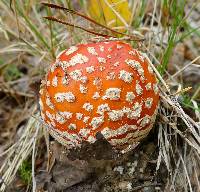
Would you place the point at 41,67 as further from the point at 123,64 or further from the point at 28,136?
the point at 123,64

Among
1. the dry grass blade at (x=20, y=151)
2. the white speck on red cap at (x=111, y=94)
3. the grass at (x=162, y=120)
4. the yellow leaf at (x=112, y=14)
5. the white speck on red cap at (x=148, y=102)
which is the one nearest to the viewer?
the white speck on red cap at (x=111, y=94)

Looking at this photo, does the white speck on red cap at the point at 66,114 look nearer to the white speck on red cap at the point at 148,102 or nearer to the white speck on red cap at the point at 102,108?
the white speck on red cap at the point at 102,108

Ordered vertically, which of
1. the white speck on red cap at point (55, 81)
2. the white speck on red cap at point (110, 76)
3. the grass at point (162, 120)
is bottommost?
the grass at point (162, 120)

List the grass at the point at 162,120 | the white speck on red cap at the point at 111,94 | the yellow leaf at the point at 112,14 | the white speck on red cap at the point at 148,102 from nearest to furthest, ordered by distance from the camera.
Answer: the white speck on red cap at the point at 111,94
the white speck on red cap at the point at 148,102
the grass at the point at 162,120
the yellow leaf at the point at 112,14

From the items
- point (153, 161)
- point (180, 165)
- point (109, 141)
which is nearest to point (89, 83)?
point (109, 141)

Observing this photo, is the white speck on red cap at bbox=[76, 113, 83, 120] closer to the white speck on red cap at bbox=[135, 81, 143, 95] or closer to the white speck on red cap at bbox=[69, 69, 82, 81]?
the white speck on red cap at bbox=[69, 69, 82, 81]

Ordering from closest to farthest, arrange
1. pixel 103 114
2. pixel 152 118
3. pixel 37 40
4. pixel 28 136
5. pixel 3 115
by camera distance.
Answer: pixel 103 114 → pixel 152 118 → pixel 28 136 → pixel 37 40 → pixel 3 115

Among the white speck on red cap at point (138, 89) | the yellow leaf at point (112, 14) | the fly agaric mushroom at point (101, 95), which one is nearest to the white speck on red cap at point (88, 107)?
the fly agaric mushroom at point (101, 95)

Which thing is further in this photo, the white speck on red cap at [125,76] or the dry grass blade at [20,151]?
the dry grass blade at [20,151]

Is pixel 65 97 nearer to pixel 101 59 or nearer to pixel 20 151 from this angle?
pixel 101 59
